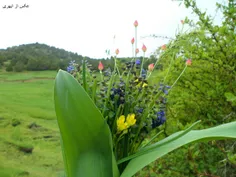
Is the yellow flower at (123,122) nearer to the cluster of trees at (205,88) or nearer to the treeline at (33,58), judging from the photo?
the cluster of trees at (205,88)

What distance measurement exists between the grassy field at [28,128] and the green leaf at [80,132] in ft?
4.11

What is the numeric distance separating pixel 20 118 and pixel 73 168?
156cm

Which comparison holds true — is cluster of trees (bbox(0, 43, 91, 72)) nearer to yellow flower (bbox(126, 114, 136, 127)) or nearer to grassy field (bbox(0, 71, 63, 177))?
grassy field (bbox(0, 71, 63, 177))

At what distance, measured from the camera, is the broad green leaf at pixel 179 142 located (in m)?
0.64

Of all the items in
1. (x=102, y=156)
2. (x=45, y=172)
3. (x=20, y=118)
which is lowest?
(x=45, y=172)

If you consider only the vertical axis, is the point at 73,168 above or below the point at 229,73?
below

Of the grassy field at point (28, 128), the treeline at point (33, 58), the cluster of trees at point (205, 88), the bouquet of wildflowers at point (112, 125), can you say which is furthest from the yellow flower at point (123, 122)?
the treeline at point (33, 58)

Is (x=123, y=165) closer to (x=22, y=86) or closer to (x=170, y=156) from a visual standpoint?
(x=170, y=156)

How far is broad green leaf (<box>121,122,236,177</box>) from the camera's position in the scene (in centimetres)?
64

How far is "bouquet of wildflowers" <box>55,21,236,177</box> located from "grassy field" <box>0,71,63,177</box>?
1186mm

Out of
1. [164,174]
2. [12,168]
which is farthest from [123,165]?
[12,168]

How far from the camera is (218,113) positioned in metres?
1.52

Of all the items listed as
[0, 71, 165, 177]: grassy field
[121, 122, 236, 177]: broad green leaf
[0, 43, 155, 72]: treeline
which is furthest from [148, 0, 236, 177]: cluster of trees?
[0, 43, 155, 72]: treeline

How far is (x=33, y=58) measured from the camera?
2363 mm
